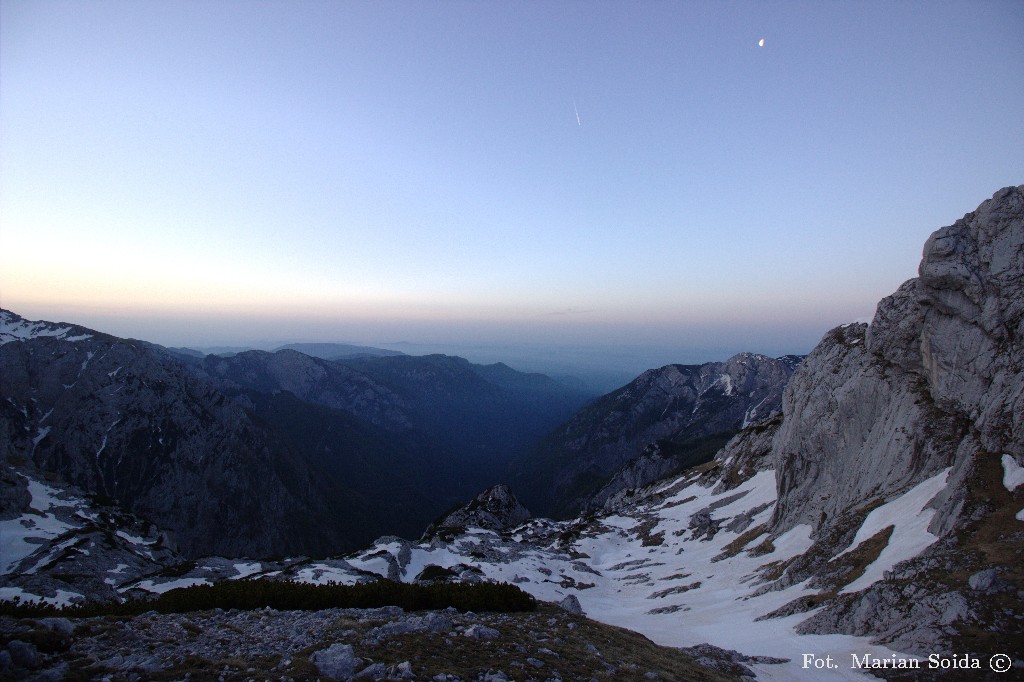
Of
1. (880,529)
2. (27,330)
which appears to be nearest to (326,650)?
(880,529)

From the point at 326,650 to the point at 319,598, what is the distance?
1095cm

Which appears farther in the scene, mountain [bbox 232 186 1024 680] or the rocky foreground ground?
mountain [bbox 232 186 1024 680]

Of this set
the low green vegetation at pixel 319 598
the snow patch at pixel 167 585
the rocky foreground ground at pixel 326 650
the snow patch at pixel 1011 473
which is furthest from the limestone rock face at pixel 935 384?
the snow patch at pixel 167 585

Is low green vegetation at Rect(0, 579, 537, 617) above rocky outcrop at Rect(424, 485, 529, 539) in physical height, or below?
above

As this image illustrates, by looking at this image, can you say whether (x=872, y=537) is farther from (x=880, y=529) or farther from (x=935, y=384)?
(x=935, y=384)

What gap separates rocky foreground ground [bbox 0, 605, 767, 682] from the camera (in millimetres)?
10289

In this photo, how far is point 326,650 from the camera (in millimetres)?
12430

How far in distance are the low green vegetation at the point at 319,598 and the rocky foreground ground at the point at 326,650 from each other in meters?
1.77

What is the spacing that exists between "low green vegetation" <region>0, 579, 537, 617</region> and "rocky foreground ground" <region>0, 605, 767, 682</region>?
177 cm

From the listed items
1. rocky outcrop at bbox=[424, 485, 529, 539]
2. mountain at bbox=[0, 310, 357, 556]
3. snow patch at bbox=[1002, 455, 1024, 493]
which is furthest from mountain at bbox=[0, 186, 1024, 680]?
mountain at bbox=[0, 310, 357, 556]

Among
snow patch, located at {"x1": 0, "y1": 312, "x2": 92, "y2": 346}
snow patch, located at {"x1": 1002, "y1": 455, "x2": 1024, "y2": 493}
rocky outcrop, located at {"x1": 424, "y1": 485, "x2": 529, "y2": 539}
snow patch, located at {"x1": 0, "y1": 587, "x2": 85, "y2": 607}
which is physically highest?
snow patch, located at {"x1": 0, "y1": 312, "x2": 92, "y2": 346}

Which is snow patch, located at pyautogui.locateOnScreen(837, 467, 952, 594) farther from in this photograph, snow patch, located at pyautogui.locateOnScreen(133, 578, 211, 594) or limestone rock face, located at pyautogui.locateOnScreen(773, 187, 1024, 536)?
snow patch, located at pyautogui.locateOnScreen(133, 578, 211, 594)

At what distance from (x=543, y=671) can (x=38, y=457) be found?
214 m

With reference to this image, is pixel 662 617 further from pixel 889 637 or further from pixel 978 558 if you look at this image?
pixel 978 558
